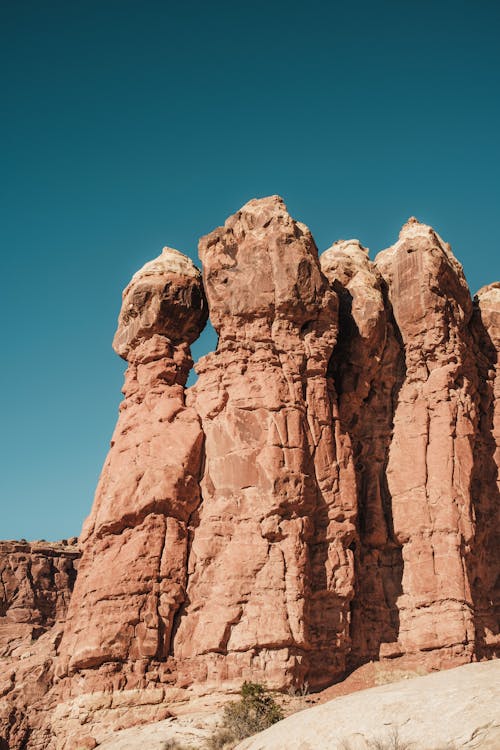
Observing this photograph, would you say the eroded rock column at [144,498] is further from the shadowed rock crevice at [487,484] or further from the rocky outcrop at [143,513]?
the shadowed rock crevice at [487,484]

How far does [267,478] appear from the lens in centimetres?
2883

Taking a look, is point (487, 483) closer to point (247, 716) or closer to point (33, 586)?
point (247, 716)

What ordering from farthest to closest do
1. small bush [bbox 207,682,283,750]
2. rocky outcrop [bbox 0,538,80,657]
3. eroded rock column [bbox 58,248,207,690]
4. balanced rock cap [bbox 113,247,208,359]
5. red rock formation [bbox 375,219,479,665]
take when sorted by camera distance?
rocky outcrop [bbox 0,538,80,657], balanced rock cap [bbox 113,247,208,359], red rock formation [bbox 375,219,479,665], eroded rock column [bbox 58,248,207,690], small bush [bbox 207,682,283,750]

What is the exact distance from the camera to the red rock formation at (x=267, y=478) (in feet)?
88.6

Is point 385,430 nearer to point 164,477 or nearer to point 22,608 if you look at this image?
point 164,477

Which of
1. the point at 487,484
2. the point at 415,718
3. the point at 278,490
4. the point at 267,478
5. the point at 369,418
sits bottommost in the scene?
the point at 415,718

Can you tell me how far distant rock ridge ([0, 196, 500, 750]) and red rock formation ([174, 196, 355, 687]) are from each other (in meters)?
0.07

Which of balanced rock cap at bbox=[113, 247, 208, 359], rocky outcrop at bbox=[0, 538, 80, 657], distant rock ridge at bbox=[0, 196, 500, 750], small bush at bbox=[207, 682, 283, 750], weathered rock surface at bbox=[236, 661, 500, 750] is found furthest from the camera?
rocky outcrop at bbox=[0, 538, 80, 657]

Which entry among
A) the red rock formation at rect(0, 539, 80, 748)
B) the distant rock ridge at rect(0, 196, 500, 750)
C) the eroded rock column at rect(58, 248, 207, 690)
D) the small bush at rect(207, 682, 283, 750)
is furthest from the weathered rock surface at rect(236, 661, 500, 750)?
the red rock formation at rect(0, 539, 80, 748)

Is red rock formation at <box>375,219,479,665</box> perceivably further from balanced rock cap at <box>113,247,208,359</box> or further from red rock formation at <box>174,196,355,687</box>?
balanced rock cap at <box>113,247,208,359</box>

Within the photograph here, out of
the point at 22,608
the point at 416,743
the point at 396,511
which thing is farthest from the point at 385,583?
the point at 22,608

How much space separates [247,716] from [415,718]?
34.2 ft

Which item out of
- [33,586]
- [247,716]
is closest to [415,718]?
[247,716]

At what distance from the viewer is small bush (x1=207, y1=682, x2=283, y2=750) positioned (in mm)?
23222
